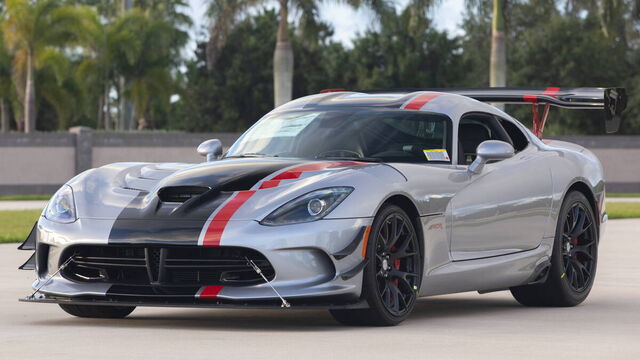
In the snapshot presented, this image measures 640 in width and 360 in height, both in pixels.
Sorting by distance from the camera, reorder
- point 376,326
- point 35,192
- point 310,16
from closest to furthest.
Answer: point 376,326 → point 310,16 → point 35,192

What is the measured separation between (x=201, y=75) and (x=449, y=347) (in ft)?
263

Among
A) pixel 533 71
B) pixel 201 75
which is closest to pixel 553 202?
pixel 533 71

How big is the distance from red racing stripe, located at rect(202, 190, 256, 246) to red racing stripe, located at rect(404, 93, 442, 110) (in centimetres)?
183

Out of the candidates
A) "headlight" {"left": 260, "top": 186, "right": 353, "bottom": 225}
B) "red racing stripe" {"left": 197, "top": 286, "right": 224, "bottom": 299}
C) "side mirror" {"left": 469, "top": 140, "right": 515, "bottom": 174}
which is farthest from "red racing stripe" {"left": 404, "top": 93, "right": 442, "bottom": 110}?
"red racing stripe" {"left": 197, "top": 286, "right": 224, "bottom": 299}

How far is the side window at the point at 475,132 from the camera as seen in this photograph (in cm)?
966

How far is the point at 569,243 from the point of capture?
10.2 metres

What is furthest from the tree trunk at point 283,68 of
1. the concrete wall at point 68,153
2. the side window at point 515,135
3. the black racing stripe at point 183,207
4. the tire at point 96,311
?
the black racing stripe at point 183,207

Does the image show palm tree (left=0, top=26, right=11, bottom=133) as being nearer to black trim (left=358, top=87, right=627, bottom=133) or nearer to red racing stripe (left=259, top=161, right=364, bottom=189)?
black trim (left=358, top=87, right=627, bottom=133)

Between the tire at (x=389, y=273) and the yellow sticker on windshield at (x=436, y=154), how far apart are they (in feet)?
2.42

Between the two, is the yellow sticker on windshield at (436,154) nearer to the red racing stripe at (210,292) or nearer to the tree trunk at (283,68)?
the red racing stripe at (210,292)

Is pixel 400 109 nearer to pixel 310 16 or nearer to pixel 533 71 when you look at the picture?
pixel 310 16

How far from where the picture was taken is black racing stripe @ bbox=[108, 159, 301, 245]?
7.75 meters

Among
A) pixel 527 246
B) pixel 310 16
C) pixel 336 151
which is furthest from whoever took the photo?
pixel 310 16

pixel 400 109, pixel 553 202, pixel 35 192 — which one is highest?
pixel 400 109
